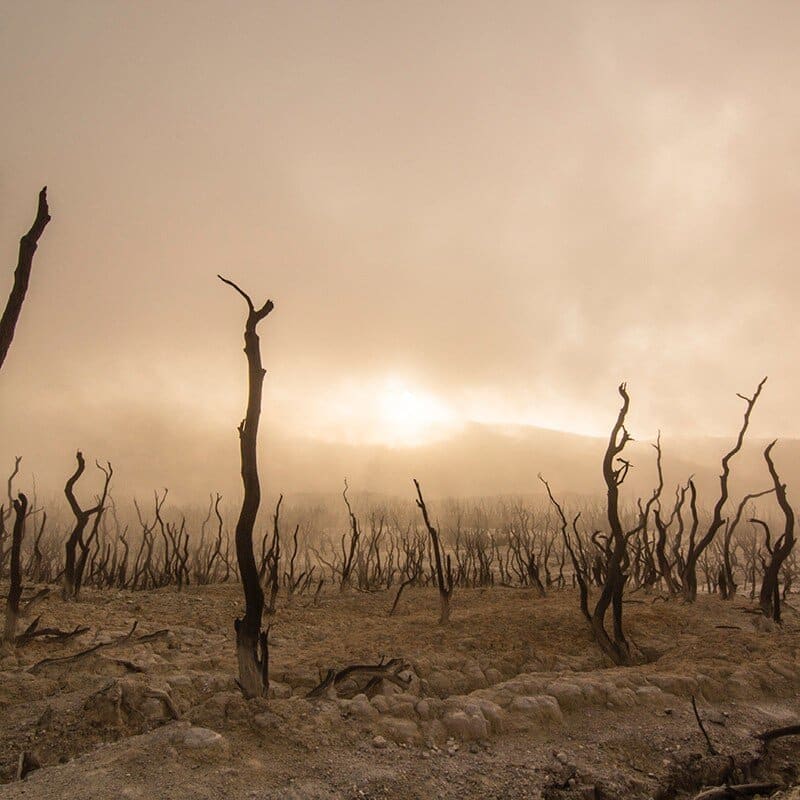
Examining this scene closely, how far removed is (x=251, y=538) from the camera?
494 cm

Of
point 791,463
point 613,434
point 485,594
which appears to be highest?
point 791,463

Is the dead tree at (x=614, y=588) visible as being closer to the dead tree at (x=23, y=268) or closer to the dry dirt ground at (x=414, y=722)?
the dry dirt ground at (x=414, y=722)

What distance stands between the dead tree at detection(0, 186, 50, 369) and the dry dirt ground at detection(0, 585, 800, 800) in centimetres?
350

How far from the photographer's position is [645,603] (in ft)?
34.6

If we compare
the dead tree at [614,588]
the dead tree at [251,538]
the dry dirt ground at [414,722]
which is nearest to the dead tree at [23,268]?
the dead tree at [251,538]

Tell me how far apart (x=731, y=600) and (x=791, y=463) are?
345 ft

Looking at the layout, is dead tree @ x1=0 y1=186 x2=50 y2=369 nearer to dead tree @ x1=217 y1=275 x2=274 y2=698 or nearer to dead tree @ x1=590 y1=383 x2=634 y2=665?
dead tree @ x1=217 y1=275 x2=274 y2=698

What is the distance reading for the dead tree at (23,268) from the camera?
4.89m

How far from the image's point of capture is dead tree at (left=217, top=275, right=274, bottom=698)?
481 centimetres

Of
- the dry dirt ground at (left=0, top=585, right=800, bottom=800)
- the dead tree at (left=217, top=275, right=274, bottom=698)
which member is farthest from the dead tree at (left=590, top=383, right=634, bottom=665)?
the dead tree at (left=217, top=275, right=274, bottom=698)

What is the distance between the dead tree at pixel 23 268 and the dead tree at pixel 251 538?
1797 mm

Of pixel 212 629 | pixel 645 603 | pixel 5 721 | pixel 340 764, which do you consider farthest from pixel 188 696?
pixel 645 603

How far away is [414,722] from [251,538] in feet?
7.15

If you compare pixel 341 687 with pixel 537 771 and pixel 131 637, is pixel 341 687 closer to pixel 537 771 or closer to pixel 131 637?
pixel 537 771
